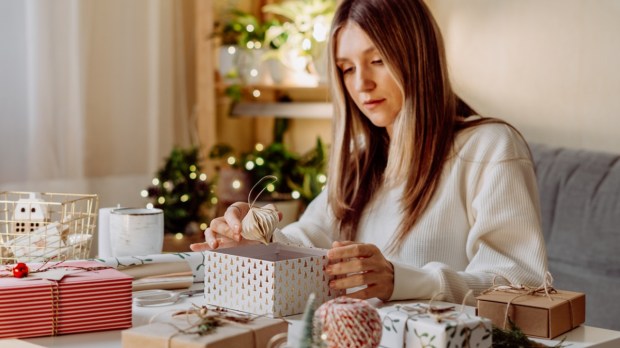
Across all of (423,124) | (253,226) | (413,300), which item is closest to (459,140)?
(423,124)

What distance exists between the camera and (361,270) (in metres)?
1.34

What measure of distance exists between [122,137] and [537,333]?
269cm

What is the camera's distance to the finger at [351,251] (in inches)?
51.5

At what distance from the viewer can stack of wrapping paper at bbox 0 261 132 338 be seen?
1.17m

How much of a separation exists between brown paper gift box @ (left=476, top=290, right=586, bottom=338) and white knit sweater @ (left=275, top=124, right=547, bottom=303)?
234mm

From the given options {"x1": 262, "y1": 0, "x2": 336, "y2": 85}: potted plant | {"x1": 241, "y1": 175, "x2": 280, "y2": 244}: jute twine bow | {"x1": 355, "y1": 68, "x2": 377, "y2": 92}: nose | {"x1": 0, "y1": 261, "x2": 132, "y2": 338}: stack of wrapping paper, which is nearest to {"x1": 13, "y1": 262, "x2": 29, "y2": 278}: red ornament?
{"x1": 0, "y1": 261, "x2": 132, "y2": 338}: stack of wrapping paper

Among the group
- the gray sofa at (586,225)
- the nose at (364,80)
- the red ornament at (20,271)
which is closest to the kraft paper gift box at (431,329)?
the red ornament at (20,271)

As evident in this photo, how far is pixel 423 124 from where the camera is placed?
1821 mm

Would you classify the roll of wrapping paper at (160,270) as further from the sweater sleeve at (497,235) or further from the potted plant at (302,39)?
the potted plant at (302,39)

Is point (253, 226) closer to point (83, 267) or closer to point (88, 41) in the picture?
point (83, 267)

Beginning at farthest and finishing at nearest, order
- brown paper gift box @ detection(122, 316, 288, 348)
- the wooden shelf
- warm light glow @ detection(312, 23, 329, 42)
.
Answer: the wooden shelf, warm light glow @ detection(312, 23, 329, 42), brown paper gift box @ detection(122, 316, 288, 348)

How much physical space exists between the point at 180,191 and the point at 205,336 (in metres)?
2.38

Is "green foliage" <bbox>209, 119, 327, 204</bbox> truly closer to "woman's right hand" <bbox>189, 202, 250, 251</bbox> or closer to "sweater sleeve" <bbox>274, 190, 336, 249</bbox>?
"sweater sleeve" <bbox>274, 190, 336, 249</bbox>

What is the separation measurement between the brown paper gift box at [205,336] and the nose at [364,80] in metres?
0.86
